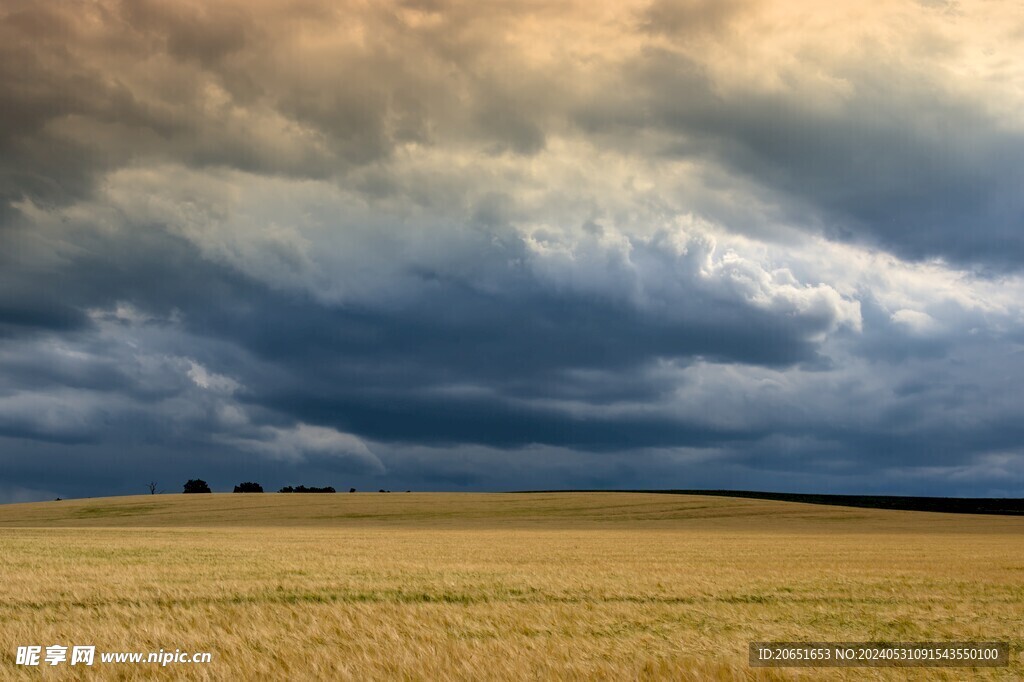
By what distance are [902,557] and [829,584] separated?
15.1 m

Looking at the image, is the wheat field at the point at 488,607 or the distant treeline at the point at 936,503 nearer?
the wheat field at the point at 488,607

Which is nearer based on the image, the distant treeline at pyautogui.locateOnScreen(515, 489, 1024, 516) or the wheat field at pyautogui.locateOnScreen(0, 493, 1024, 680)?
the wheat field at pyautogui.locateOnScreen(0, 493, 1024, 680)

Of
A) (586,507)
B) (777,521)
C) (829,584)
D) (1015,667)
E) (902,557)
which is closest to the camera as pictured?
(1015,667)

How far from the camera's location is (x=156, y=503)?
106 m

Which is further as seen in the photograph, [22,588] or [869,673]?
[22,588]

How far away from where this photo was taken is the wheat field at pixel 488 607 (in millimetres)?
9297

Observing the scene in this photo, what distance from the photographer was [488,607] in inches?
613

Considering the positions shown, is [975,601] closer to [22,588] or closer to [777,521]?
[22,588]

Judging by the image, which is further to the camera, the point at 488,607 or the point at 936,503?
the point at 936,503

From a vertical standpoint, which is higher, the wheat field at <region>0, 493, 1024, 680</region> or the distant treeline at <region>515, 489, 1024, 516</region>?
the wheat field at <region>0, 493, 1024, 680</region>

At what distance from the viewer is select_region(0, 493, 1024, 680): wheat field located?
930cm

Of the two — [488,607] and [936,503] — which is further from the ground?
[488,607]

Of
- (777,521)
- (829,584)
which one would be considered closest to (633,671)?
(829,584)

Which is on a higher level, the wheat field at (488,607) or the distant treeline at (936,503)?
the wheat field at (488,607)
